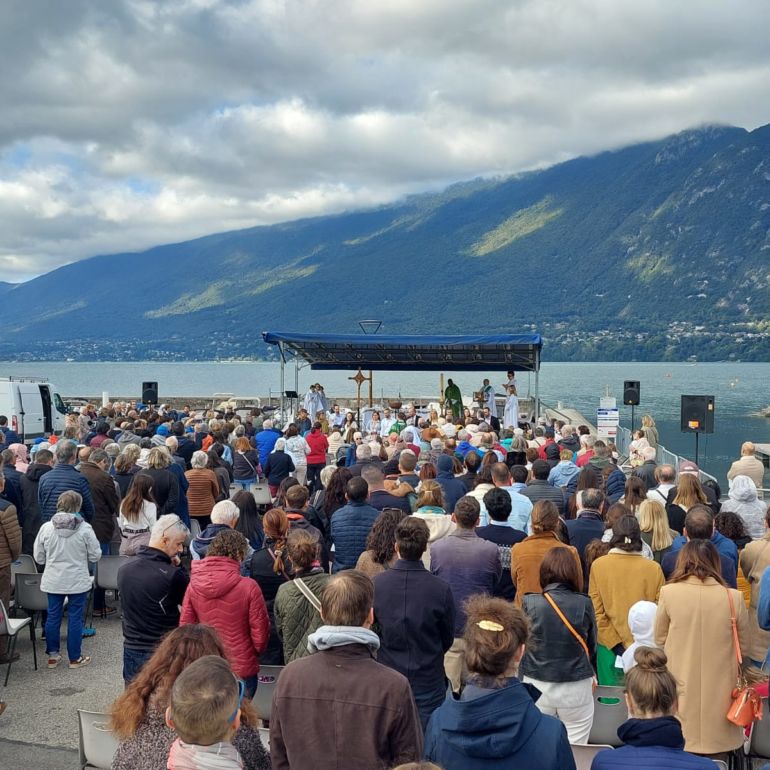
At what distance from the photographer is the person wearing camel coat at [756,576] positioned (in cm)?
Result: 525

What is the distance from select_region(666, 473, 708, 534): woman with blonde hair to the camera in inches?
270

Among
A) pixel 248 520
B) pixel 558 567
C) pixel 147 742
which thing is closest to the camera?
pixel 147 742

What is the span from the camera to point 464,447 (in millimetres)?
11664

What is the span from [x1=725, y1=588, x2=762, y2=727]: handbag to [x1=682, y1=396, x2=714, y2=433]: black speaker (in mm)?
13600

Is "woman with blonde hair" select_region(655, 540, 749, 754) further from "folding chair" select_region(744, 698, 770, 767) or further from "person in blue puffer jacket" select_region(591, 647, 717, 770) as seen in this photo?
"person in blue puffer jacket" select_region(591, 647, 717, 770)

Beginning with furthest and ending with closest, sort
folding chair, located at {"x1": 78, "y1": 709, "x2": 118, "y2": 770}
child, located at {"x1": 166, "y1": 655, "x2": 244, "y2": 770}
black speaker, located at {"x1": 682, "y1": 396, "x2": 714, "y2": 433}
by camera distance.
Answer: black speaker, located at {"x1": 682, "y1": 396, "x2": 714, "y2": 433} < folding chair, located at {"x1": 78, "y1": 709, "x2": 118, "y2": 770} < child, located at {"x1": 166, "y1": 655, "x2": 244, "y2": 770}

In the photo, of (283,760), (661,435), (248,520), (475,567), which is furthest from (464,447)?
(661,435)

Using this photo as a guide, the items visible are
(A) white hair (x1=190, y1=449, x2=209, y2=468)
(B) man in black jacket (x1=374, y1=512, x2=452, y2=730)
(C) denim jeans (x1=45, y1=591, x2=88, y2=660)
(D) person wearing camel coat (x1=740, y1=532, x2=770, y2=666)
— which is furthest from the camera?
(A) white hair (x1=190, y1=449, x2=209, y2=468)

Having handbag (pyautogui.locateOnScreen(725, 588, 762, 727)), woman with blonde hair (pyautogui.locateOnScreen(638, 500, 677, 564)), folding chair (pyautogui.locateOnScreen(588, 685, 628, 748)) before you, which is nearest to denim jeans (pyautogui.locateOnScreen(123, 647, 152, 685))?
folding chair (pyautogui.locateOnScreen(588, 685, 628, 748))

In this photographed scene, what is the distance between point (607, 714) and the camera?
4422mm

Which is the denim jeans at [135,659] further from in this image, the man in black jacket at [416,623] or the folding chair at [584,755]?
the folding chair at [584,755]

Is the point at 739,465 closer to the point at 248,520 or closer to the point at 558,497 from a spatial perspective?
the point at 558,497

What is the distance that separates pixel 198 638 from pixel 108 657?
4.22m

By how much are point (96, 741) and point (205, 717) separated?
1767 mm
